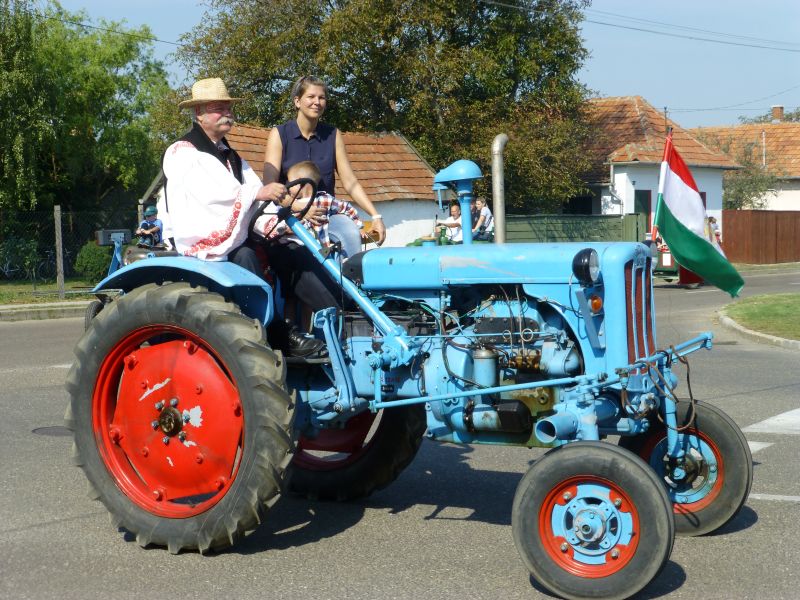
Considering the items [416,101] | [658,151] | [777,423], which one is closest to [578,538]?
[777,423]

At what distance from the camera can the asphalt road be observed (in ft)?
15.2

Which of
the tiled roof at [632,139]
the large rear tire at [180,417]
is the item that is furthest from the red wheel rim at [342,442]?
the tiled roof at [632,139]

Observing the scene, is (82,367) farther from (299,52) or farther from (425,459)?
(299,52)

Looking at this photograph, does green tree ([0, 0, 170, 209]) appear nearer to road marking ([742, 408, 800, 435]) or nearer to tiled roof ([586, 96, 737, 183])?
tiled roof ([586, 96, 737, 183])

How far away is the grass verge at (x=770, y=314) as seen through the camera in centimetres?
1492

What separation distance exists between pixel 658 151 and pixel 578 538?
36.5 meters

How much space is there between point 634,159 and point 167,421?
34497mm

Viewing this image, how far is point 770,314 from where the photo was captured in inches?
670

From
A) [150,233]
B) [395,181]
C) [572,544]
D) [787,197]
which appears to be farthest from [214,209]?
[787,197]

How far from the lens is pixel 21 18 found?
29.4 meters

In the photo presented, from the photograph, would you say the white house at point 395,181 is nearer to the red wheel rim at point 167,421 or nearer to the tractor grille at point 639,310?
the red wheel rim at point 167,421

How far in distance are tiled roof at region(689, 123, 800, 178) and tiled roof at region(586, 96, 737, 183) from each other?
1004 cm

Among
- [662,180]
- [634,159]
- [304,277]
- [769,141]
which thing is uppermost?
[769,141]

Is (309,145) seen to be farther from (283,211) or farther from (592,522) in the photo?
(592,522)
